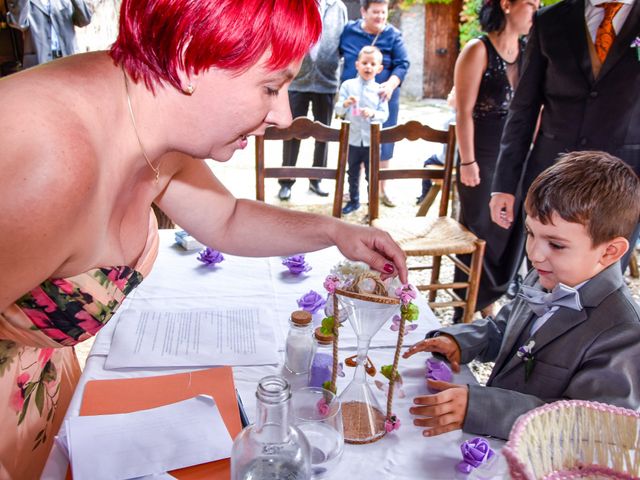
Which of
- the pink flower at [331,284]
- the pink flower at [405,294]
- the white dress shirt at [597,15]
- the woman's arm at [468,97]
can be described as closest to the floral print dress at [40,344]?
the pink flower at [331,284]

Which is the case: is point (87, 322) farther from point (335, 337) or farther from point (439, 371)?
point (439, 371)

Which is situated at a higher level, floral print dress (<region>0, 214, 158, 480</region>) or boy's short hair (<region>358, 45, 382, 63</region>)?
boy's short hair (<region>358, 45, 382, 63</region>)

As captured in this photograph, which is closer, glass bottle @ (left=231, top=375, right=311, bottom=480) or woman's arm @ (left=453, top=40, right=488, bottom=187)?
glass bottle @ (left=231, top=375, right=311, bottom=480)

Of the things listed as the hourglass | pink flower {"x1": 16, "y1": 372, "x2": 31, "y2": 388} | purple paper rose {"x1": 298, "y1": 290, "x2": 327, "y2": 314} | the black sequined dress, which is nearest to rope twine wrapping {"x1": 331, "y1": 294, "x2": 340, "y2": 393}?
the hourglass

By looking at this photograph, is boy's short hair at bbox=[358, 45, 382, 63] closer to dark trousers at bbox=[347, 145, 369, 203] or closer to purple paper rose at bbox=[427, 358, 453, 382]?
dark trousers at bbox=[347, 145, 369, 203]

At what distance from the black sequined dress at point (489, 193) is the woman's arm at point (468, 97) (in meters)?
0.06

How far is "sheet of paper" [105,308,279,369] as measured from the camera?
4.17ft

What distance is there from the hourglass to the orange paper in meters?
0.22

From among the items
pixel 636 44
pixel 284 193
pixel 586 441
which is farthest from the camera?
pixel 284 193

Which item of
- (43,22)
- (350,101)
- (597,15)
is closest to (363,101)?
(350,101)

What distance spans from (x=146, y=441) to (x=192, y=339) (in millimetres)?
393

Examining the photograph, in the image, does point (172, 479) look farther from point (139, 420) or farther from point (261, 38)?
point (261, 38)

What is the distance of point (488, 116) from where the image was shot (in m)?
3.24

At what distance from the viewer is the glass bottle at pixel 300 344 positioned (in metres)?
1.23
